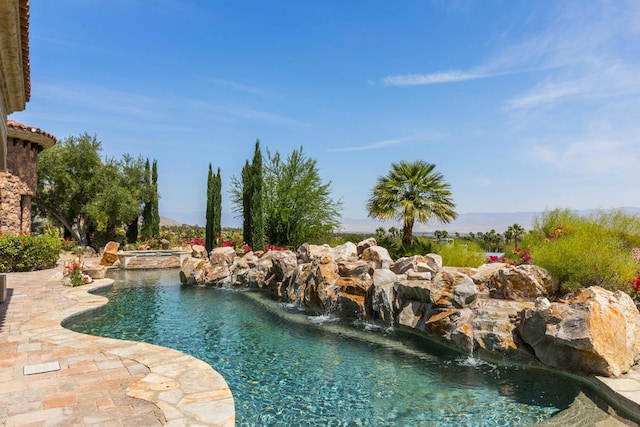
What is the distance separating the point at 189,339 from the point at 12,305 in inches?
207

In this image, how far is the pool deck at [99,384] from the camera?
4.16 m

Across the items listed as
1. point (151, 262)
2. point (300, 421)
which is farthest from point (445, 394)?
point (151, 262)

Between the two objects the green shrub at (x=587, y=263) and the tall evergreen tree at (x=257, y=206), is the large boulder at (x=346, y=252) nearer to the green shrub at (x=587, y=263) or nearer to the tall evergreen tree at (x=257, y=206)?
the green shrub at (x=587, y=263)

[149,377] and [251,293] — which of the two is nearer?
[149,377]

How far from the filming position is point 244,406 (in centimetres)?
515

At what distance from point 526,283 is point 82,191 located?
2746 cm

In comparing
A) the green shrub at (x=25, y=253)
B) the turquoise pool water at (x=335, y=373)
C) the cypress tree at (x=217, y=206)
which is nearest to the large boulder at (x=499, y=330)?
the turquoise pool water at (x=335, y=373)

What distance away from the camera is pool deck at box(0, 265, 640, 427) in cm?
417

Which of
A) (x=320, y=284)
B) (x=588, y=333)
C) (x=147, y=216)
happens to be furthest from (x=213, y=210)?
(x=588, y=333)

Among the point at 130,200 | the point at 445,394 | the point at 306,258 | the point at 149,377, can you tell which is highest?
the point at 130,200

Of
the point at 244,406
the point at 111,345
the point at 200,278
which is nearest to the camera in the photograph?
the point at 244,406

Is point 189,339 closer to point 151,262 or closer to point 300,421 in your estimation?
point 300,421

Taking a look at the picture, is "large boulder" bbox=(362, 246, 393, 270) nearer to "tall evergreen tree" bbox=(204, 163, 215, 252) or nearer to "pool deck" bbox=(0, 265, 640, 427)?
"pool deck" bbox=(0, 265, 640, 427)

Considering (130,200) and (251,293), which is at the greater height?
(130,200)
